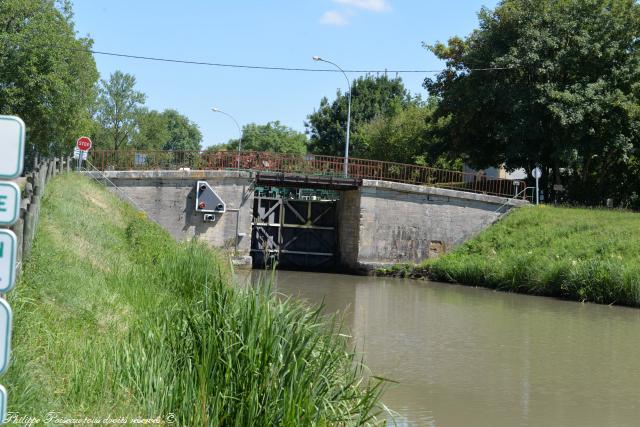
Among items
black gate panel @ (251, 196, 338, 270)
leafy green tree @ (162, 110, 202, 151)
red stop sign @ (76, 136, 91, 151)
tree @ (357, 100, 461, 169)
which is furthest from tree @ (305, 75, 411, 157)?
leafy green tree @ (162, 110, 202, 151)

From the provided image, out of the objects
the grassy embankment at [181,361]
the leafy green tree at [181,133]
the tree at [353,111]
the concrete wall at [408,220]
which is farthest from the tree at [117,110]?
the grassy embankment at [181,361]

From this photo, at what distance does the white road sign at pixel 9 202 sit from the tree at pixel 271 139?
78.2 metres

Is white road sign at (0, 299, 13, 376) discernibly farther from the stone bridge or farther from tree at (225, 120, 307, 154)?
tree at (225, 120, 307, 154)

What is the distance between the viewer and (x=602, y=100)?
26.5 metres

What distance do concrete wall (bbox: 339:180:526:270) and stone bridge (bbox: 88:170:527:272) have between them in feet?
0.12

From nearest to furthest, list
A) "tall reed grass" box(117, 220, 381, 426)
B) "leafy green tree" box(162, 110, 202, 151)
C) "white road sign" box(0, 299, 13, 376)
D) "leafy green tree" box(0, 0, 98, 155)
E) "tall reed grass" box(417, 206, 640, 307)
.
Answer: "white road sign" box(0, 299, 13, 376), "tall reed grass" box(117, 220, 381, 426), "tall reed grass" box(417, 206, 640, 307), "leafy green tree" box(0, 0, 98, 155), "leafy green tree" box(162, 110, 202, 151)

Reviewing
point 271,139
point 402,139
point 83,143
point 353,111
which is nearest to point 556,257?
point 83,143

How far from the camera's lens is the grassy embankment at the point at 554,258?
19891mm

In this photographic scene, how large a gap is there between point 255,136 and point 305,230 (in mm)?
56650

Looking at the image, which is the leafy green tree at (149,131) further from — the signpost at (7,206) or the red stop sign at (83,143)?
the signpost at (7,206)

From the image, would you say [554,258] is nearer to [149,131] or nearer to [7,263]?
[7,263]

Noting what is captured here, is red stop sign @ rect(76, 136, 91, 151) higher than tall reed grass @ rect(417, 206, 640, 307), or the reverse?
red stop sign @ rect(76, 136, 91, 151)

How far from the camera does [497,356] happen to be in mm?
12141

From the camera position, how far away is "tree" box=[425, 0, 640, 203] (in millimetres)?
26859
